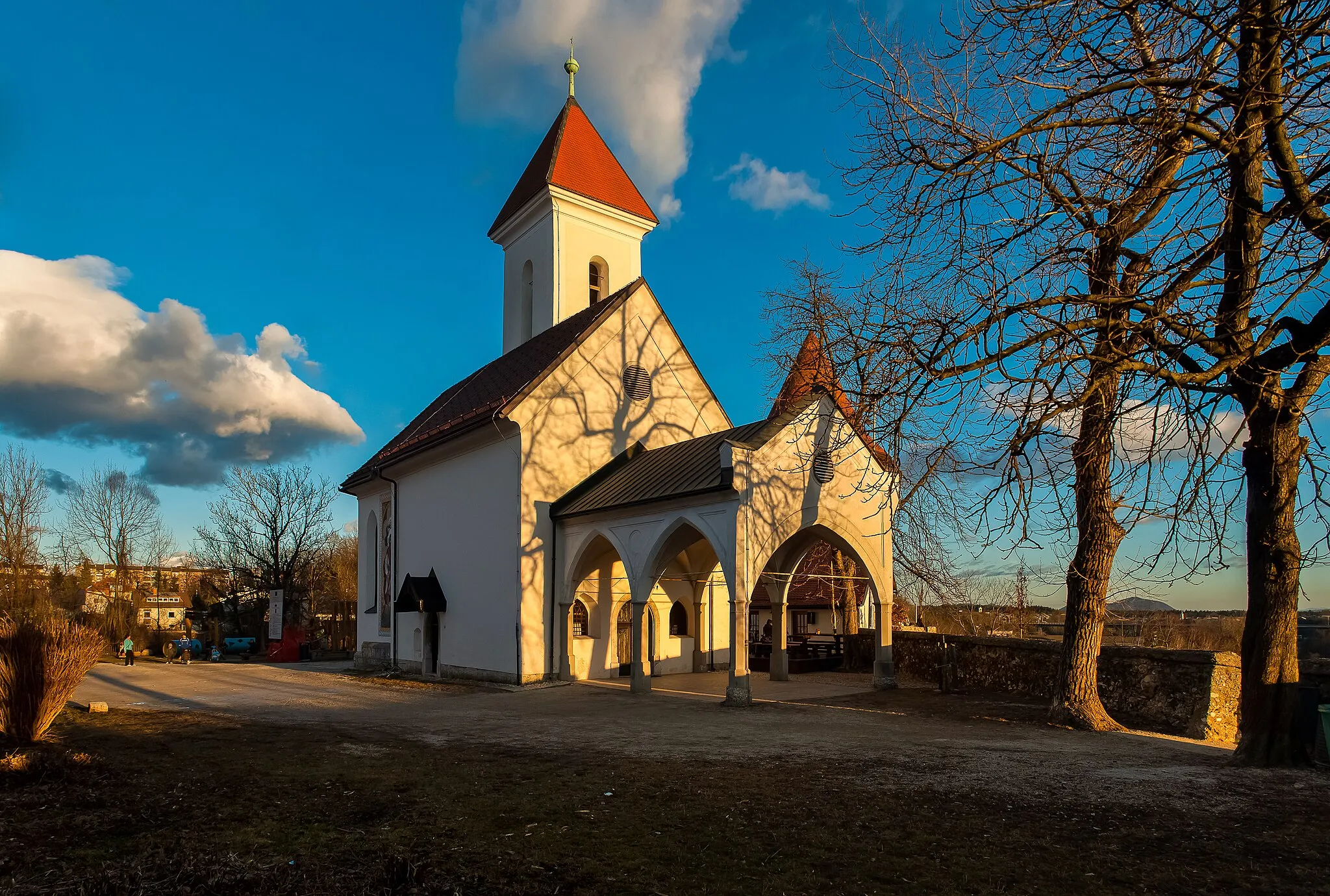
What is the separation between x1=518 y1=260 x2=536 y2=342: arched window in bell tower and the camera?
1259 inches

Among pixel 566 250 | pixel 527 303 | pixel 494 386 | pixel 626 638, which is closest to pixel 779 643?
pixel 626 638

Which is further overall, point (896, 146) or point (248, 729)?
point (248, 729)

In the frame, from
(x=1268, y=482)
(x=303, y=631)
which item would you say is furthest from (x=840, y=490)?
(x=303, y=631)

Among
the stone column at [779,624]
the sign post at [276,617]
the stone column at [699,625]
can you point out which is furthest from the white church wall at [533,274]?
the sign post at [276,617]

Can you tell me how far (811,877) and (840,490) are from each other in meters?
14.1

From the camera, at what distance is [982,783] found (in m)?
9.16

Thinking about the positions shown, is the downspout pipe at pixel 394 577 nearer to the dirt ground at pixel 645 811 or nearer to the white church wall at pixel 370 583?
the white church wall at pixel 370 583

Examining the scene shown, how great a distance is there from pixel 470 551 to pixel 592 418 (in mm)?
4903

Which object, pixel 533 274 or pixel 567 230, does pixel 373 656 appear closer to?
pixel 533 274

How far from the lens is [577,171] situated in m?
30.8

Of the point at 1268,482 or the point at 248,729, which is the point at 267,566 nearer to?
the point at 248,729

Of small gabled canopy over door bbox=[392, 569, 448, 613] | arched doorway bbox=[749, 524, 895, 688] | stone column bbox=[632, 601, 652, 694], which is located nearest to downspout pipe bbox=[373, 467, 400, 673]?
small gabled canopy over door bbox=[392, 569, 448, 613]

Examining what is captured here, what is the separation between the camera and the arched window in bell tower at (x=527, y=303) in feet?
105

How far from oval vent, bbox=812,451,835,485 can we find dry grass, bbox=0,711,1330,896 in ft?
30.7
